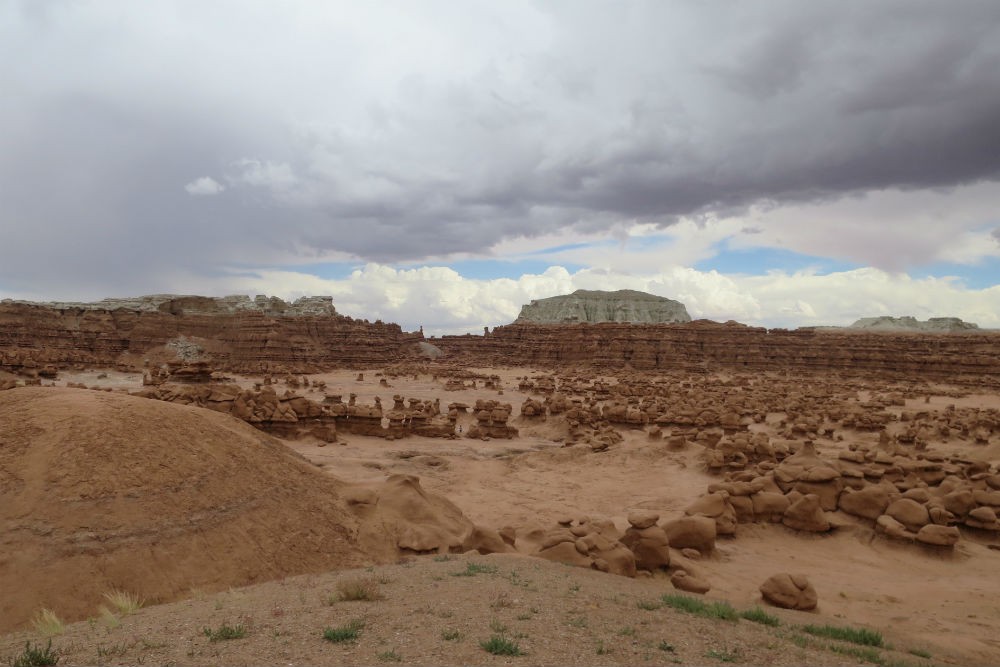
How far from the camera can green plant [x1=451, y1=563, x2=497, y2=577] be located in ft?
25.4

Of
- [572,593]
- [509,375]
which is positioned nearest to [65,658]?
[572,593]

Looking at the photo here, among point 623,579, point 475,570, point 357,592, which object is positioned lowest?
point 623,579

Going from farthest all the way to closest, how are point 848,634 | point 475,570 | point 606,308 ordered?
point 606,308 < point 475,570 < point 848,634

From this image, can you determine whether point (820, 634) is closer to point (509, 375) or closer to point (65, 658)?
point (65, 658)

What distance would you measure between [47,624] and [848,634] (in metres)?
8.52

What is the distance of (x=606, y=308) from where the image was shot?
11162 centimetres

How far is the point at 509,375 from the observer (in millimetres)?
62594

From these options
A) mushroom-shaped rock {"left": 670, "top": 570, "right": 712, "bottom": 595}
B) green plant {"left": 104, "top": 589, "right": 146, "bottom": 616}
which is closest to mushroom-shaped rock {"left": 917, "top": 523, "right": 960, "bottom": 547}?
mushroom-shaped rock {"left": 670, "top": 570, "right": 712, "bottom": 595}

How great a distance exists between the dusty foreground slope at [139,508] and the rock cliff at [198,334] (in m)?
39.0

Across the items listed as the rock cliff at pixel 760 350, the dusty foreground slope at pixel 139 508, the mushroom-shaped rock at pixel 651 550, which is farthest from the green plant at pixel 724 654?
the rock cliff at pixel 760 350

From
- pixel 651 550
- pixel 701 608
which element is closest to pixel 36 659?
pixel 701 608

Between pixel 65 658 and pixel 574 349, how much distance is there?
6789cm

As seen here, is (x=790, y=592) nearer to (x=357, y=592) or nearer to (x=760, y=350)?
(x=357, y=592)

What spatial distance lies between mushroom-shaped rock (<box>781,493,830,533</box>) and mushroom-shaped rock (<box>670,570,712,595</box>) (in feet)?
15.2
